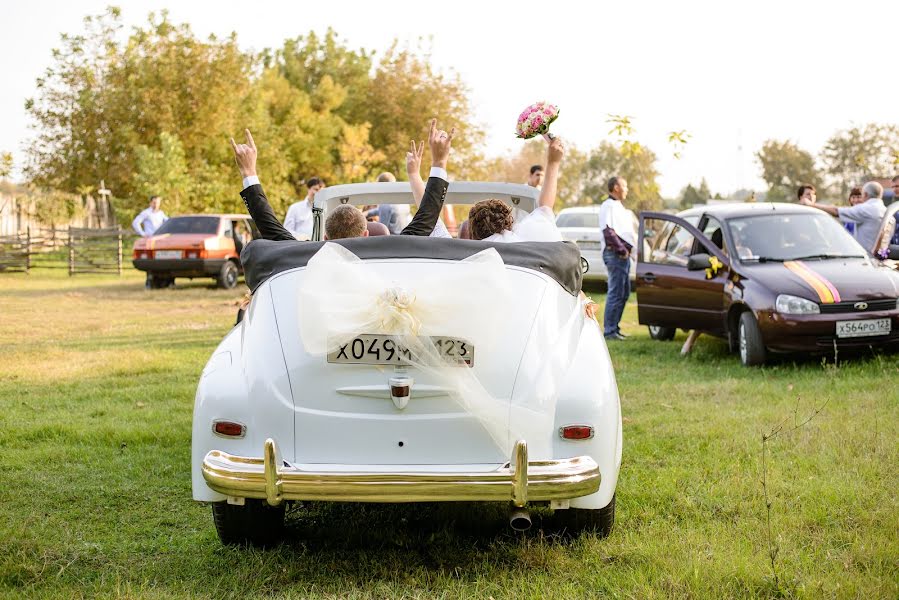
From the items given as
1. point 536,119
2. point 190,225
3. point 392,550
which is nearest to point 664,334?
point 536,119

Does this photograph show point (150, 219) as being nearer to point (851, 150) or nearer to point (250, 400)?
point (250, 400)

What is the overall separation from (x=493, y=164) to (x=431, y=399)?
46.4 m

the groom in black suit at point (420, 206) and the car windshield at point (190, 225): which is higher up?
the groom in black suit at point (420, 206)

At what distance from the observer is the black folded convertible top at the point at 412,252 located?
4406mm

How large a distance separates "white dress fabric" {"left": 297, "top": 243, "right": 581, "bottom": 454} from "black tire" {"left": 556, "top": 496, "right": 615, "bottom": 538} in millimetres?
622

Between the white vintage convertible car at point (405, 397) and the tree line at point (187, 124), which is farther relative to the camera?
the tree line at point (187, 124)

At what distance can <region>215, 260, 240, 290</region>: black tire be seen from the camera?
2209 centimetres

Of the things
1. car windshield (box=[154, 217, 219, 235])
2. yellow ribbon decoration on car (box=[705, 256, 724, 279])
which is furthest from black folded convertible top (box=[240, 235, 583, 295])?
car windshield (box=[154, 217, 219, 235])

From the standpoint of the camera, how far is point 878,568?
4023 millimetres

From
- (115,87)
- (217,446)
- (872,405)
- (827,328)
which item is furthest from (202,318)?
(115,87)

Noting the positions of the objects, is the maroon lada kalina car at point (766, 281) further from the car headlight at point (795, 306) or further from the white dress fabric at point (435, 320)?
the white dress fabric at point (435, 320)

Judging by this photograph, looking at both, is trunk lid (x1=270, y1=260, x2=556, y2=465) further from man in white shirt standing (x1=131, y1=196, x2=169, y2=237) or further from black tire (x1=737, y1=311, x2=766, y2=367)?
man in white shirt standing (x1=131, y1=196, x2=169, y2=237)

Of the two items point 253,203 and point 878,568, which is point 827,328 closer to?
point 878,568

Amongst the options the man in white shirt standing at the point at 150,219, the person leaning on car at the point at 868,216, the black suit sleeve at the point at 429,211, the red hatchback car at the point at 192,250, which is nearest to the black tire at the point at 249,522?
the black suit sleeve at the point at 429,211
